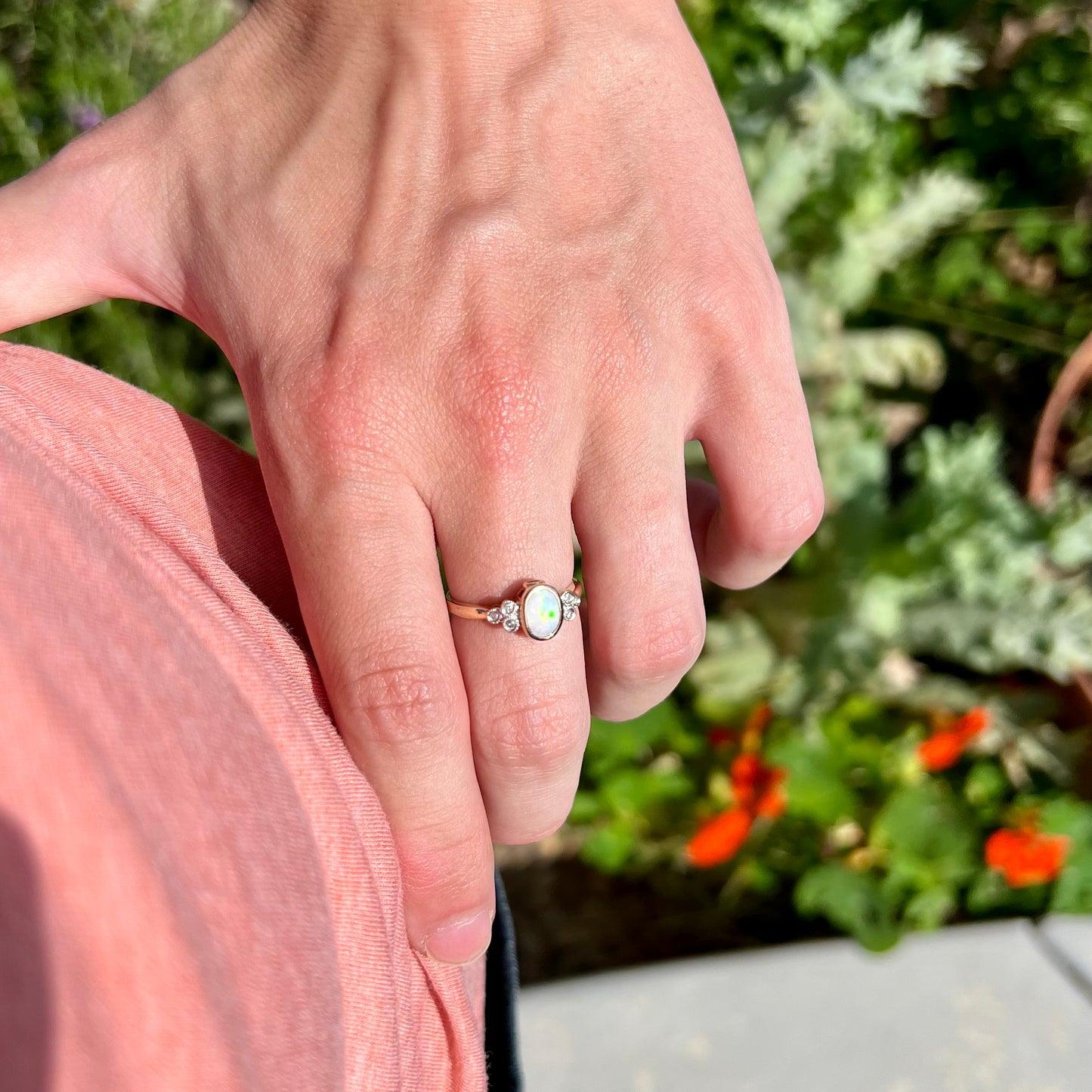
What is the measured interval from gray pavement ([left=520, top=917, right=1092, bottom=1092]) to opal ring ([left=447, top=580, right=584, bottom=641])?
1.27 m

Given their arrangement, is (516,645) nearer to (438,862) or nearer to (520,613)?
(520,613)

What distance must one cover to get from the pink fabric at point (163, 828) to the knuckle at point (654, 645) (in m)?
0.25

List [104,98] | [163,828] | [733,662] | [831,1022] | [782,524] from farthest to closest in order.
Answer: [104,98] → [733,662] → [831,1022] → [782,524] → [163,828]

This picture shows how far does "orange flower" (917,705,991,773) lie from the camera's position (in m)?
1.88

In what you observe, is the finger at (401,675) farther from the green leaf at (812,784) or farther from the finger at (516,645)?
the green leaf at (812,784)

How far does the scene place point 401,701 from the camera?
0.75 m

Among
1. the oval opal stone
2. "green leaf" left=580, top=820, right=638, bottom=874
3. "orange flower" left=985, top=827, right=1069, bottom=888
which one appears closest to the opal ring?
the oval opal stone

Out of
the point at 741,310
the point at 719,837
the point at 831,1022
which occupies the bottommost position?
the point at 831,1022

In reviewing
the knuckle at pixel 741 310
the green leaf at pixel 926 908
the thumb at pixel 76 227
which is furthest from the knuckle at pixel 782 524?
the green leaf at pixel 926 908

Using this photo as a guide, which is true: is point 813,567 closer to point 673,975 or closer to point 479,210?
point 673,975

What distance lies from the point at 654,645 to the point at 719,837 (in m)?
1.15

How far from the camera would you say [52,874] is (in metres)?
0.55

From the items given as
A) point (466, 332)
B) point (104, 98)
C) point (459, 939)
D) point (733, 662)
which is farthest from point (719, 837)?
point (104, 98)

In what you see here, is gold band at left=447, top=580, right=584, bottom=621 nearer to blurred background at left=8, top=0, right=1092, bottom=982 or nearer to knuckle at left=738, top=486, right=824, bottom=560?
knuckle at left=738, top=486, right=824, bottom=560
